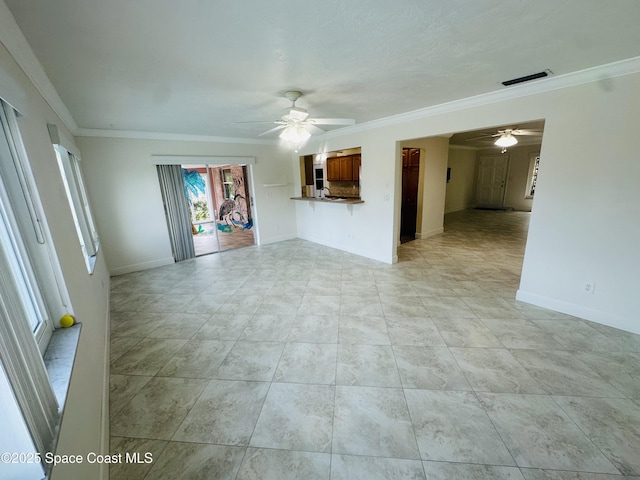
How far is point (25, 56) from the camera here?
164cm

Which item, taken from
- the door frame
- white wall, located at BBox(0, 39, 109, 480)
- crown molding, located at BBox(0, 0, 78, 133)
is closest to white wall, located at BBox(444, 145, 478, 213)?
the door frame

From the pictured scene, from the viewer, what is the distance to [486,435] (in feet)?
5.01

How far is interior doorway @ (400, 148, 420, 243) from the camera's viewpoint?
5.77 meters

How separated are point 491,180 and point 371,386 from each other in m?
10.5

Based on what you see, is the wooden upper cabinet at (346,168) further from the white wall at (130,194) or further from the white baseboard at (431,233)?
the white wall at (130,194)

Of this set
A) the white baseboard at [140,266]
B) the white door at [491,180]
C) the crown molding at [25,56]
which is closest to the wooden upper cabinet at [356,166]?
the white baseboard at [140,266]

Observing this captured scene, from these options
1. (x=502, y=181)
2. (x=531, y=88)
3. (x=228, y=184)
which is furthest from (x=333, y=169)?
(x=502, y=181)

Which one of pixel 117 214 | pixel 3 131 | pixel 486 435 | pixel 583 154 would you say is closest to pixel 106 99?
pixel 3 131

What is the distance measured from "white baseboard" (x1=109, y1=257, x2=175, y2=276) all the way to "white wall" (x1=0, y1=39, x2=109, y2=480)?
8.58 ft

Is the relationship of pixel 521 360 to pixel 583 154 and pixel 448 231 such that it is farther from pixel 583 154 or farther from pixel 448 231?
pixel 448 231

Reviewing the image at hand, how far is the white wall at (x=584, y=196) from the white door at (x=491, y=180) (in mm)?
7994

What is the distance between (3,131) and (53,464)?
1.57 metres

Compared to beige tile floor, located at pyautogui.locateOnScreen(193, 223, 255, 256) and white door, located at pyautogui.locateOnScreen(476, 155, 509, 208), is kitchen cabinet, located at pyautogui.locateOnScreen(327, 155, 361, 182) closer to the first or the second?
beige tile floor, located at pyautogui.locateOnScreen(193, 223, 255, 256)

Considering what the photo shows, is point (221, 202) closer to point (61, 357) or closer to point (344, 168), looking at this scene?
point (344, 168)
